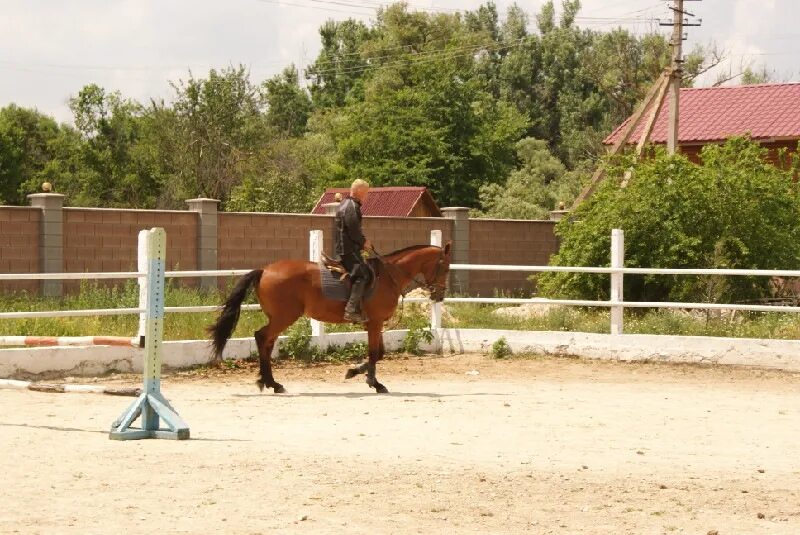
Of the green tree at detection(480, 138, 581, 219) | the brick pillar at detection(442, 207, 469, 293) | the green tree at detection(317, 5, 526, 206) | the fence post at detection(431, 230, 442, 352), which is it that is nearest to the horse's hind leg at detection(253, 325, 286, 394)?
the fence post at detection(431, 230, 442, 352)

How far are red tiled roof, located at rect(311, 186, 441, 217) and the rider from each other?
27697 millimetres

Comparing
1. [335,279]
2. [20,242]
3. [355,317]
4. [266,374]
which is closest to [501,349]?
[355,317]

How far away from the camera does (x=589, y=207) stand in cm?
2534

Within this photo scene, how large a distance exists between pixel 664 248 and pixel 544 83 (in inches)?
2454

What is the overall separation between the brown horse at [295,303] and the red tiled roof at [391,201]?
2741 cm

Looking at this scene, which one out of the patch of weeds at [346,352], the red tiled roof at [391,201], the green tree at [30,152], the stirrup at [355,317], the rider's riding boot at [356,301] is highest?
the green tree at [30,152]

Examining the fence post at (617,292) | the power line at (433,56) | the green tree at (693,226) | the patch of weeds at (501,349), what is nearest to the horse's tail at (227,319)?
the patch of weeds at (501,349)

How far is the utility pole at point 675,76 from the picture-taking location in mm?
30984

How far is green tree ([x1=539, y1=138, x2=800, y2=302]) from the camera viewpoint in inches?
884

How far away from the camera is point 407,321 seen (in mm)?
20453

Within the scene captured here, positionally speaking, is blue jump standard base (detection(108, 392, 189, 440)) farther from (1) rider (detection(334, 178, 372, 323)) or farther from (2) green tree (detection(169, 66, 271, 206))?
(2) green tree (detection(169, 66, 271, 206))

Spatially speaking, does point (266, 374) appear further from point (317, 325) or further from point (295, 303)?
point (317, 325)

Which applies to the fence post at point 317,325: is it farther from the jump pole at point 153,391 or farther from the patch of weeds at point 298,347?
the jump pole at point 153,391

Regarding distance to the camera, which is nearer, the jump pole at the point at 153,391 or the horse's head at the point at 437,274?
the jump pole at the point at 153,391
